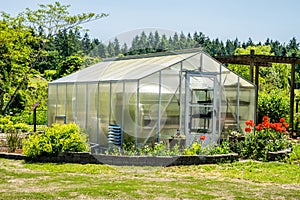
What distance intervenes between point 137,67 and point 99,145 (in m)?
2.51

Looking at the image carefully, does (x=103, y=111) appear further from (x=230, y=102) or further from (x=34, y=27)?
(x=34, y=27)

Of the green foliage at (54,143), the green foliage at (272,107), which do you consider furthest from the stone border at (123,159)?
the green foliage at (272,107)

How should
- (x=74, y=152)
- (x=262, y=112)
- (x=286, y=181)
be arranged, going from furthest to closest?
1. (x=262, y=112)
2. (x=74, y=152)
3. (x=286, y=181)

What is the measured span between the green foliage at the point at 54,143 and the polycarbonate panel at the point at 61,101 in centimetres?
445

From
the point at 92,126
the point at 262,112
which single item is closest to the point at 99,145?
the point at 92,126

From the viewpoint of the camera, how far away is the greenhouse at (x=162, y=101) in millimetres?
12000

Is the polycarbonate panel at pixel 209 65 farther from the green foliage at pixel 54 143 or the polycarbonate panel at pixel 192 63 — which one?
the green foliage at pixel 54 143

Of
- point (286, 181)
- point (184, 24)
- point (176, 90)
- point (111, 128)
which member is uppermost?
→ point (184, 24)

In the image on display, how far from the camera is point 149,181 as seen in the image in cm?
859

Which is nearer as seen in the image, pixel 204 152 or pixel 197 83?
pixel 204 152

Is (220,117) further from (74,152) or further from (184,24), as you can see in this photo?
(74,152)

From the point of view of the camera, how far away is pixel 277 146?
1203cm

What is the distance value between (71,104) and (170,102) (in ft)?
13.3

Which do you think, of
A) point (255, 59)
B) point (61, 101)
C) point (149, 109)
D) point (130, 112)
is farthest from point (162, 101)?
point (255, 59)
